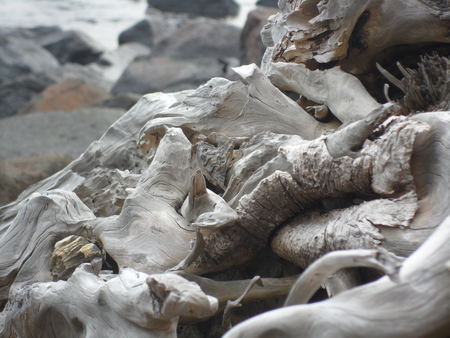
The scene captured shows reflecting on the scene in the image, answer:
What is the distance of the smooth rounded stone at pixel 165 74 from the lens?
891cm

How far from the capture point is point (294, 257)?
1.38 metres

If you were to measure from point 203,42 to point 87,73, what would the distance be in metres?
2.78

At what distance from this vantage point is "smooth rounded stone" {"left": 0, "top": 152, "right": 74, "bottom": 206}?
377 centimetres

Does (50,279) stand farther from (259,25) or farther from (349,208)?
(259,25)

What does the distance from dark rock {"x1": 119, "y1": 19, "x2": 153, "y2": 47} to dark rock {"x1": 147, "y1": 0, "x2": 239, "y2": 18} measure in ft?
8.54

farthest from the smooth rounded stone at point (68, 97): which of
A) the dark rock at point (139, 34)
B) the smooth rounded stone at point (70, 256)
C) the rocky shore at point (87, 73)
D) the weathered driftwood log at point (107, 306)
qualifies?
the weathered driftwood log at point (107, 306)

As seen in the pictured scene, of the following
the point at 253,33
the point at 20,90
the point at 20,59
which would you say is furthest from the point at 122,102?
the point at 20,59

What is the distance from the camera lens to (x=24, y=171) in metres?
4.03

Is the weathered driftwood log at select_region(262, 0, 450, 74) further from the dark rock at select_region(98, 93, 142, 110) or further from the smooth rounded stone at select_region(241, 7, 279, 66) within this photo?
the dark rock at select_region(98, 93, 142, 110)

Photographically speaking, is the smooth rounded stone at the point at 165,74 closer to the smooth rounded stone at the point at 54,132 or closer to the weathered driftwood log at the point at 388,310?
the smooth rounded stone at the point at 54,132

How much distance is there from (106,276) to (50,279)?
31 centimetres

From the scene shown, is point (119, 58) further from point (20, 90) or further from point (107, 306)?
point (107, 306)

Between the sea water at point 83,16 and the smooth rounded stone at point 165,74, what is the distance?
3586mm

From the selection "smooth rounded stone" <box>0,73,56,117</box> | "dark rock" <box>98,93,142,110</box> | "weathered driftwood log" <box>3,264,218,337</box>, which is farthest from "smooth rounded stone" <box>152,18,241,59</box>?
"weathered driftwood log" <box>3,264,218,337</box>
